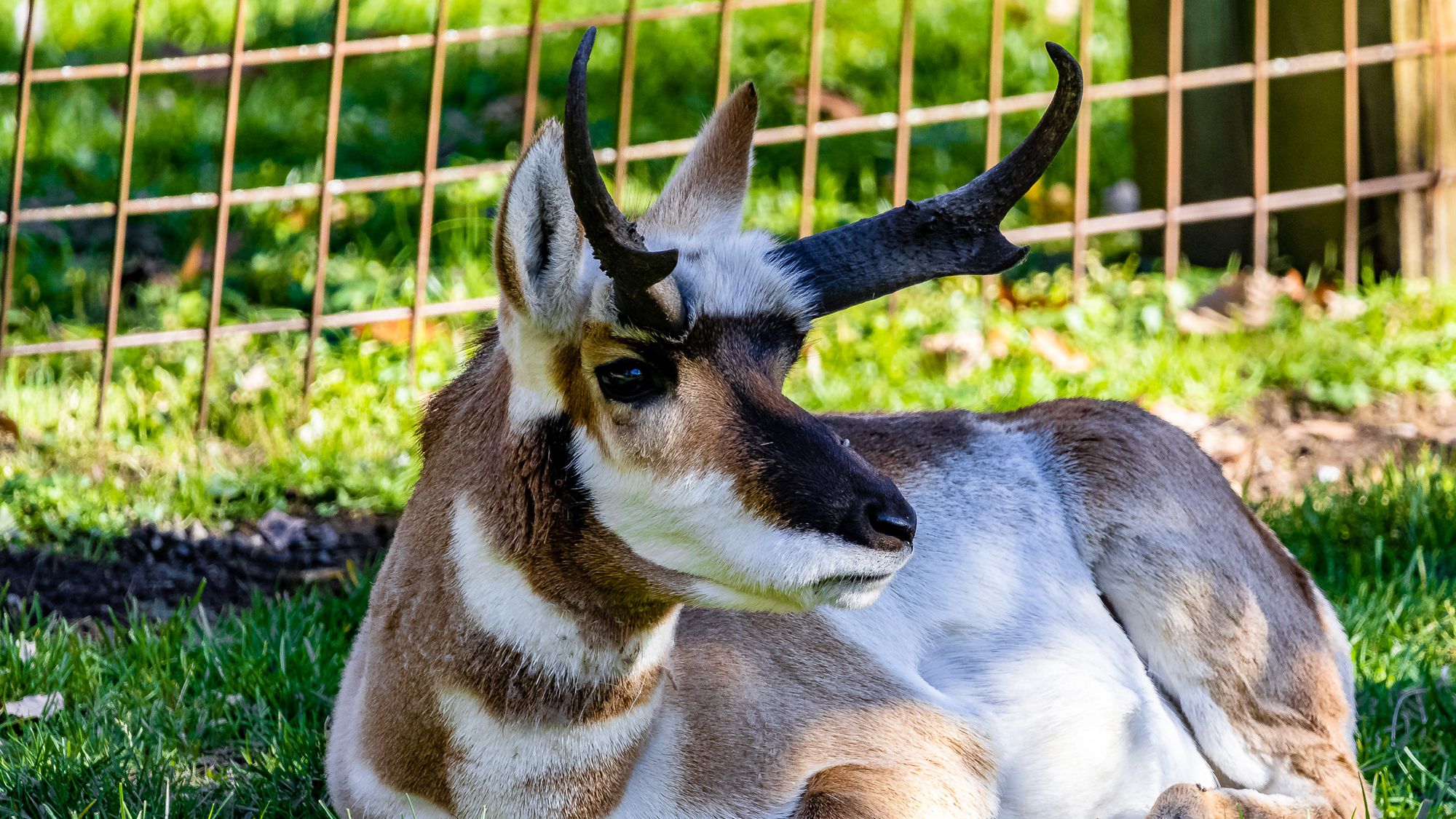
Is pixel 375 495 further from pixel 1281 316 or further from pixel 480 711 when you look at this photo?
pixel 1281 316

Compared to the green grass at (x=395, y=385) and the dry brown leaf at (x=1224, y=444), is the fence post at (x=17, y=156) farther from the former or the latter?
the dry brown leaf at (x=1224, y=444)

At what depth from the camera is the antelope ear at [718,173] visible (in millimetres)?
3209

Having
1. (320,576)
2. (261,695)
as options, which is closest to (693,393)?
(261,695)

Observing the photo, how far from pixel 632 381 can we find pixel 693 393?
11cm

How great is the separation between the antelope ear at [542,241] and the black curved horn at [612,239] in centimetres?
7

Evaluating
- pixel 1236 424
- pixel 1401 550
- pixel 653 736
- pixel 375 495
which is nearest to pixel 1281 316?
pixel 1236 424

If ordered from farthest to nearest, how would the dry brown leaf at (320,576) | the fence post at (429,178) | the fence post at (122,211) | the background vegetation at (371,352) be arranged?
the fence post at (429,178), the fence post at (122,211), the dry brown leaf at (320,576), the background vegetation at (371,352)

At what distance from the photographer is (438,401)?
10.2 feet

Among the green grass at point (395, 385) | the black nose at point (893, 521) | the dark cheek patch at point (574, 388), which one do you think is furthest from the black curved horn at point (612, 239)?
the green grass at point (395, 385)

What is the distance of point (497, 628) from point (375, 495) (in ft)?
8.06

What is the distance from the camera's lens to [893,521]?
2549mm

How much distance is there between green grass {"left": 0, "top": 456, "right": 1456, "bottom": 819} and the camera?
3365 millimetres

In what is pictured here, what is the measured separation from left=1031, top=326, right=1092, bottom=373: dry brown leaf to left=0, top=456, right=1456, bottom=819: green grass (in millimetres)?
1439

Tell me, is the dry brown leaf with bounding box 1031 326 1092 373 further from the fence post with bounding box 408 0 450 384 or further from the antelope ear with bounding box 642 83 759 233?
the antelope ear with bounding box 642 83 759 233
